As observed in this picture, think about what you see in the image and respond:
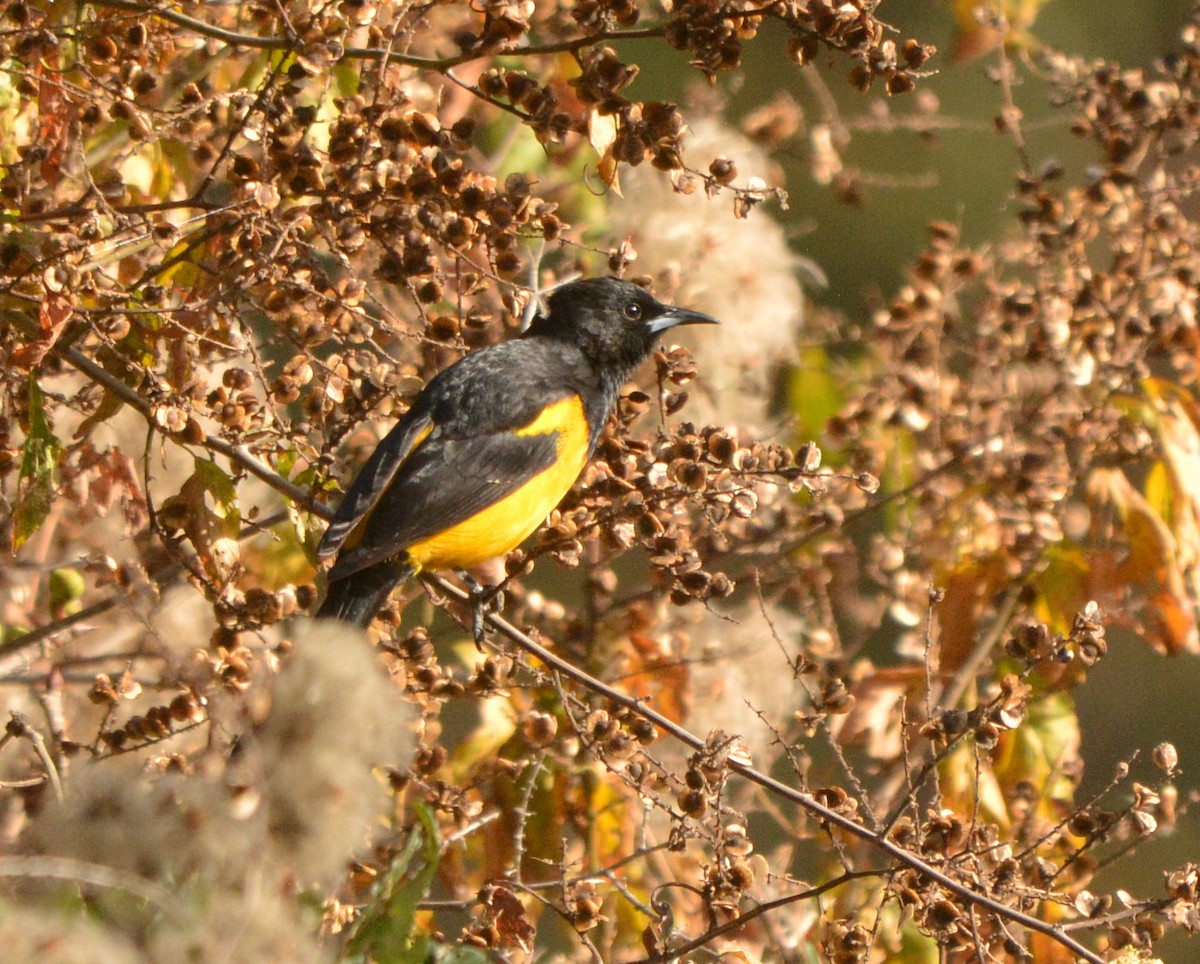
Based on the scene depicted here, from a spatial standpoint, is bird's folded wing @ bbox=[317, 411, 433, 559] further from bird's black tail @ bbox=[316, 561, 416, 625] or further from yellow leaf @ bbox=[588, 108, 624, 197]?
yellow leaf @ bbox=[588, 108, 624, 197]

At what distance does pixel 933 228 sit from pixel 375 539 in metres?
1.86

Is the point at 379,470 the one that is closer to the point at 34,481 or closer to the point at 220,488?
the point at 220,488

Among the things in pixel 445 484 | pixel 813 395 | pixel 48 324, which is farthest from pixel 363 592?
pixel 813 395

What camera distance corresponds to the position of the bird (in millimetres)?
3391

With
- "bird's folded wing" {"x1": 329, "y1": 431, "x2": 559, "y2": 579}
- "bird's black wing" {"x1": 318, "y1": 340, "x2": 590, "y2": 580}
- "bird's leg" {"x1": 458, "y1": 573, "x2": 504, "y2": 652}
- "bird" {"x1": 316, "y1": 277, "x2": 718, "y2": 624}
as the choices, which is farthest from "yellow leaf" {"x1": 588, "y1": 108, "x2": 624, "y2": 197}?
"bird's folded wing" {"x1": 329, "y1": 431, "x2": 559, "y2": 579}

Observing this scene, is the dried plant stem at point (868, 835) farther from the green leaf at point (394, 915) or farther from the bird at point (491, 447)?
the bird at point (491, 447)

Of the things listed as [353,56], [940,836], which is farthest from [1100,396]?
[353,56]

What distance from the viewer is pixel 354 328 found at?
3.05m

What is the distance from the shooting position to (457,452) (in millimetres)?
3725

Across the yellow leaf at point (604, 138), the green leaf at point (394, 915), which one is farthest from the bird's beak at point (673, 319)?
the green leaf at point (394, 915)

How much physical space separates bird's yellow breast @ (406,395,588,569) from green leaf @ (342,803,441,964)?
1637 mm

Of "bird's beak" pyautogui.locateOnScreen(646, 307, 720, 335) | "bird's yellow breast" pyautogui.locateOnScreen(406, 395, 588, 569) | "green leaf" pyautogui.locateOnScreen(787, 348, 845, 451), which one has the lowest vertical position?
"green leaf" pyautogui.locateOnScreen(787, 348, 845, 451)

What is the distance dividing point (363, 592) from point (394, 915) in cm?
136

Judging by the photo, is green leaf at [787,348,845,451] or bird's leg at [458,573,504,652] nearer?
bird's leg at [458,573,504,652]
